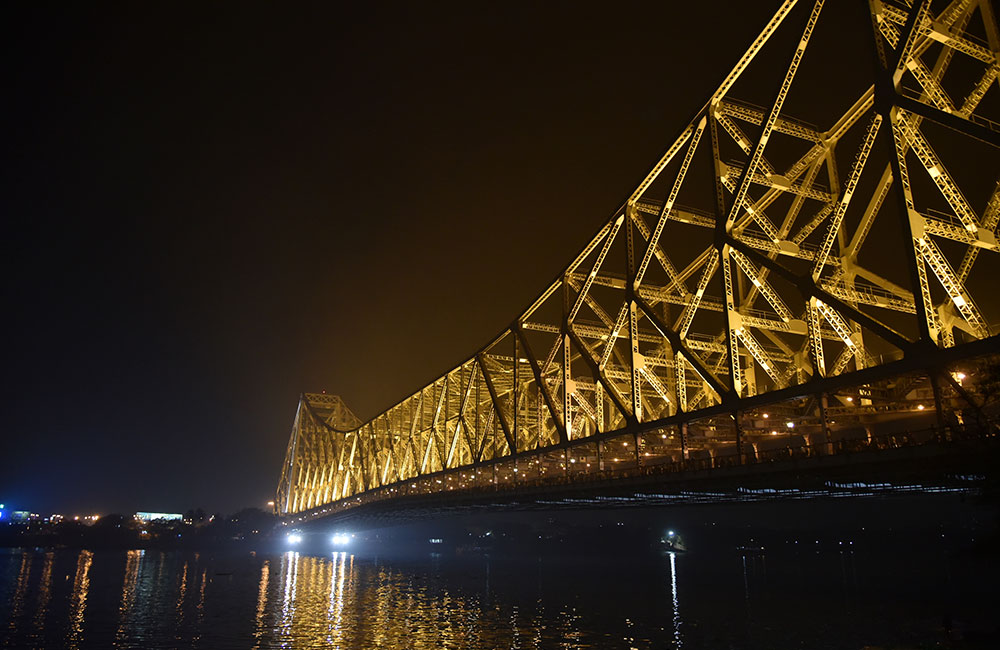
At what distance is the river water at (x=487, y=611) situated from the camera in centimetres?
3666

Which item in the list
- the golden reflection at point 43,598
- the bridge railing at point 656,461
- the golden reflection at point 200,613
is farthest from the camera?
the golden reflection at point 43,598

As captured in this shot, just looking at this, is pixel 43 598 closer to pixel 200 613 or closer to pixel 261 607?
pixel 200 613

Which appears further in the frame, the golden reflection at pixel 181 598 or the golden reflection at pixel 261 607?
the golden reflection at pixel 181 598

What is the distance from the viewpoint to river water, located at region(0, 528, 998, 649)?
36656mm

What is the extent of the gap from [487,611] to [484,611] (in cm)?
22

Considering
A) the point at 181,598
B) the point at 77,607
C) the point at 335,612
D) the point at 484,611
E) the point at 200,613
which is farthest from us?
the point at 181,598

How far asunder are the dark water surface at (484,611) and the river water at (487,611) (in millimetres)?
113

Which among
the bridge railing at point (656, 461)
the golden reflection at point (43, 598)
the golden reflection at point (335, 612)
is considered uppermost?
the bridge railing at point (656, 461)

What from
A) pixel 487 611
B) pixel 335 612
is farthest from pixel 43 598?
pixel 487 611

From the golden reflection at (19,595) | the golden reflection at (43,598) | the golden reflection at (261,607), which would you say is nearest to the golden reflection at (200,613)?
the golden reflection at (261,607)

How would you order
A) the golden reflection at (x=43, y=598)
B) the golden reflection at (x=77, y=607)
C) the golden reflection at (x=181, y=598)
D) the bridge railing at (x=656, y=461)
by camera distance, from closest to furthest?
the bridge railing at (x=656, y=461), the golden reflection at (x=77, y=607), the golden reflection at (x=43, y=598), the golden reflection at (x=181, y=598)

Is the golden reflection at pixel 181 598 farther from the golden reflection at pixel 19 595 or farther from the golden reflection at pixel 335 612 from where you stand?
the golden reflection at pixel 335 612

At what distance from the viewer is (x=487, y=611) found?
4997cm

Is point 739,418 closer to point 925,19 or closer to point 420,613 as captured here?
point 925,19
